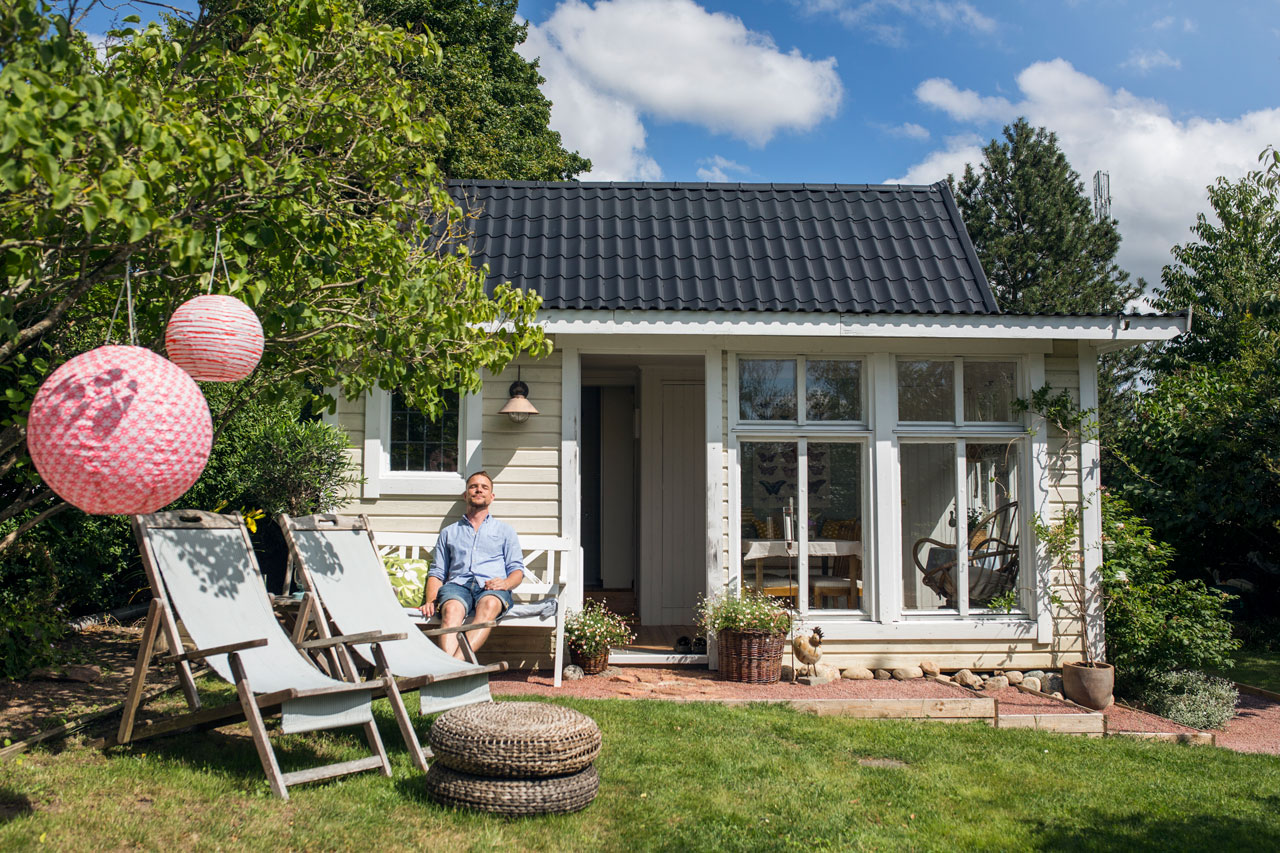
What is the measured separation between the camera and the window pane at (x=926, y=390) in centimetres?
734

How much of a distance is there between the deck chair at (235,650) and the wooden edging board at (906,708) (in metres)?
2.56

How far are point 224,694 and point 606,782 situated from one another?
2652 millimetres

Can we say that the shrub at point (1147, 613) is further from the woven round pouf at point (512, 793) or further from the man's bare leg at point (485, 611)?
the woven round pouf at point (512, 793)

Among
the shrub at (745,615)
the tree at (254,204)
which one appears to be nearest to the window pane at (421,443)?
the tree at (254,204)

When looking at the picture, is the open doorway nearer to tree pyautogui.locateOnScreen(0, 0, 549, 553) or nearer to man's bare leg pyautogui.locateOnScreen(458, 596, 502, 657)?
man's bare leg pyautogui.locateOnScreen(458, 596, 502, 657)

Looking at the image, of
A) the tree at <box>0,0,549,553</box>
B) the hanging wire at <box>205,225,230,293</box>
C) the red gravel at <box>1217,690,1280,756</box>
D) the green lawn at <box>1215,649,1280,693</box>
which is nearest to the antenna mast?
the green lawn at <box>1215,649,1280,693</box>

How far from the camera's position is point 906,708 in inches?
221

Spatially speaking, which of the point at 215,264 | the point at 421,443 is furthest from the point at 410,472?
the point at 215,264

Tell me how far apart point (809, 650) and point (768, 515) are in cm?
108

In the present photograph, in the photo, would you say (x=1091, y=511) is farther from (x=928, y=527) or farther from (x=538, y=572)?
(x=538, y=572)

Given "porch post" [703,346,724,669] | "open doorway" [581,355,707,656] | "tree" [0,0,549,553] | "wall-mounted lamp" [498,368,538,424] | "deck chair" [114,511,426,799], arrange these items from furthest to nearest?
"open doorway" [581,355,707,656]
"porch post" [703,346,724,669]
"wall-mounted lamp" [498,368,538,424]
"deck chair" [114,511,426,799]
"tree" [0,0,549,553]

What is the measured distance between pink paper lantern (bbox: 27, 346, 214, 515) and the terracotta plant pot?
607 centimetres

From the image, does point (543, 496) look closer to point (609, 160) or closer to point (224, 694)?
point (224, 694)

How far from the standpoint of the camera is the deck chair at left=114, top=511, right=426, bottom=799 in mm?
3826
